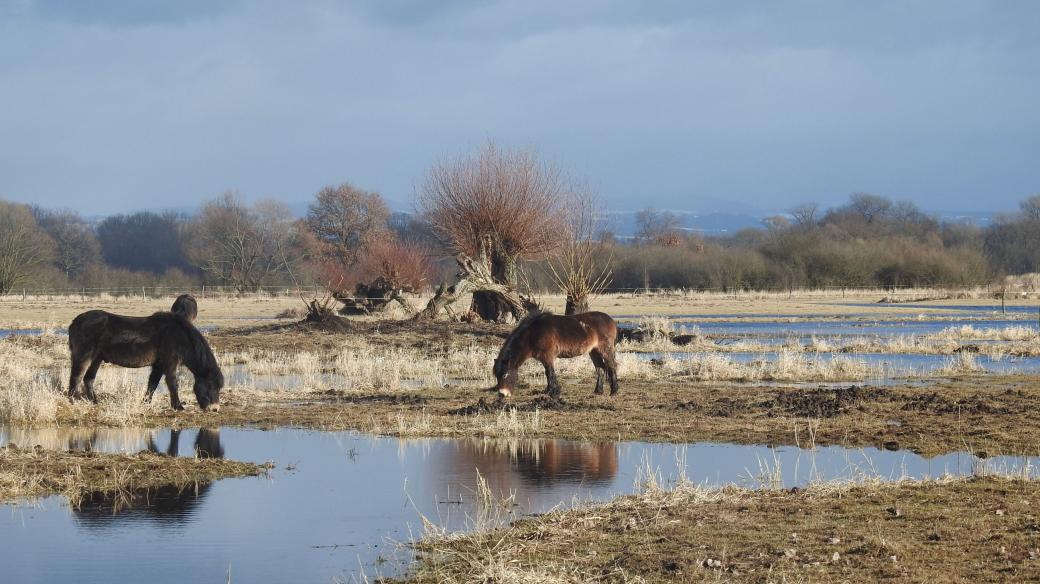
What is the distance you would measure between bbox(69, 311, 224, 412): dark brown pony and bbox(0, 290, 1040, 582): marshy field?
1.67ft

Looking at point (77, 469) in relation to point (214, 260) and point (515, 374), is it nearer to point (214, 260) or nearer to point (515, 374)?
point (515, 374)

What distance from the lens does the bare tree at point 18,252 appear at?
62.8m

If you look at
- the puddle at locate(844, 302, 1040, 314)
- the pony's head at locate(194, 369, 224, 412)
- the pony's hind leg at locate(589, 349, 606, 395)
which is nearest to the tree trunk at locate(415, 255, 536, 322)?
the pony's hind leg at locate(589, 349, 606, 395)

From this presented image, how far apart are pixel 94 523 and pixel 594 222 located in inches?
1107

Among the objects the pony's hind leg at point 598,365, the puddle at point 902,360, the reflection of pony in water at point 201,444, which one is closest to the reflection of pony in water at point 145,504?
the reflection of pony in water at point 201,444

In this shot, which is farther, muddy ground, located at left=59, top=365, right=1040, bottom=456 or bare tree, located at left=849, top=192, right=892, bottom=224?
bare tree, located at left=849, top=192, right=892, bottom=224

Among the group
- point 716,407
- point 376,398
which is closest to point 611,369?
point 716,407

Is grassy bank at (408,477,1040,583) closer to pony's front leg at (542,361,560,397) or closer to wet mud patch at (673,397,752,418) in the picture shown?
wet mud patch at (673,397,752,418)

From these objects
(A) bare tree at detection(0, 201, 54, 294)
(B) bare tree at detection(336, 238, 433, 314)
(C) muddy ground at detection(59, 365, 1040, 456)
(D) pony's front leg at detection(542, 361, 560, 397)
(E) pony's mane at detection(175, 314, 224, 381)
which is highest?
(A) bare tree at detection(0, 201, 54, 294)

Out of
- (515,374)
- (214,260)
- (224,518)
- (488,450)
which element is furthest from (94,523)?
(214,260)

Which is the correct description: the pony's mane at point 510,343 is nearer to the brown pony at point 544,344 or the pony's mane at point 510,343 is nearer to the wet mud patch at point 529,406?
the brown pony at point 544,344

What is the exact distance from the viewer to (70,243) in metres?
90.9

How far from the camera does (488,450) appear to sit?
1332 centimetres

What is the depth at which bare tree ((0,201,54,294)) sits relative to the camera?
6278 centimetres
